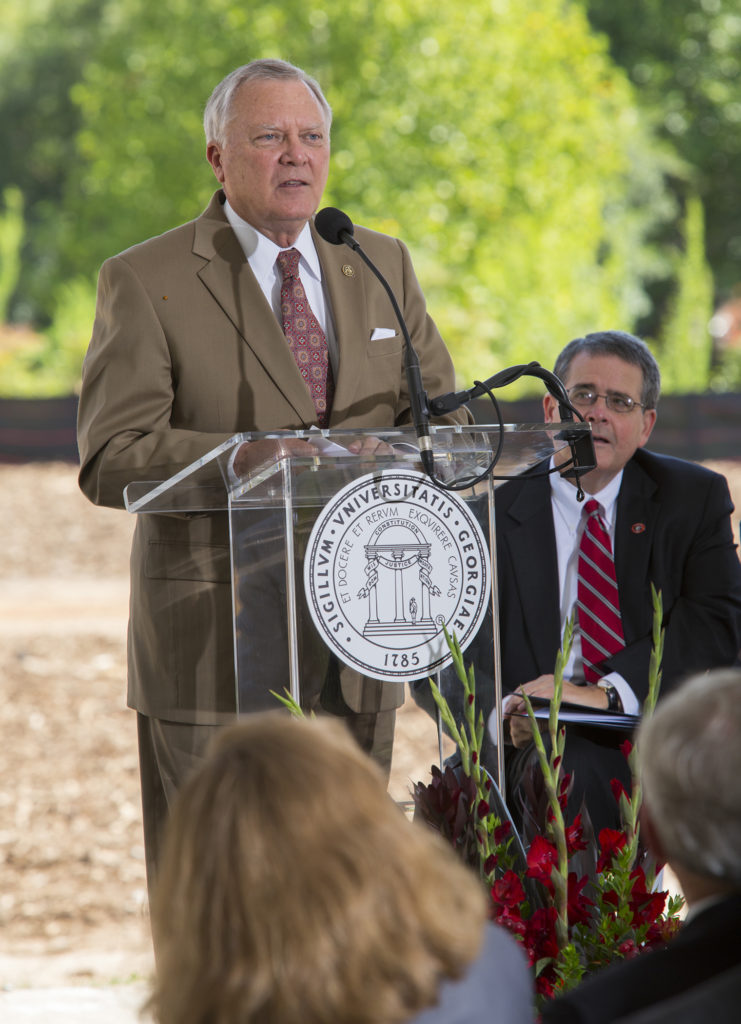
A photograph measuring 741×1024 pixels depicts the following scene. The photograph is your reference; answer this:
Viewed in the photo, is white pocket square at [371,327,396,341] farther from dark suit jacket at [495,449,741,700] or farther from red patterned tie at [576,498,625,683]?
red patterned tie at [576,498,625,683]

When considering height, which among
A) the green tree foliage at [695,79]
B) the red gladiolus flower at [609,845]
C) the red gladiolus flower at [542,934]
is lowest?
the red gladiolus flower at [542,934]

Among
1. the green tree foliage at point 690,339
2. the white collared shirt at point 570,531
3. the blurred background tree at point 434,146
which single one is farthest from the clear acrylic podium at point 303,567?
the green tree foliage at point 690,339

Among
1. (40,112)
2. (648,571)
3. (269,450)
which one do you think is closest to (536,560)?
(648,571)

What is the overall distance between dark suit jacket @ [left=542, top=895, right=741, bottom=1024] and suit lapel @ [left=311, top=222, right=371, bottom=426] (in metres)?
1.33

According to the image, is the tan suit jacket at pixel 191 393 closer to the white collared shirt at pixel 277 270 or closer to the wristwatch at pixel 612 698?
the white collared shirt at pixel 277 270

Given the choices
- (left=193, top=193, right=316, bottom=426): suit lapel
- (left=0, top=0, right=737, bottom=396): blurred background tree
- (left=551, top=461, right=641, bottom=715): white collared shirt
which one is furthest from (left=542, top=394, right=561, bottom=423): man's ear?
(left=0, top=0, right=737, bottom=396): blurred background tree

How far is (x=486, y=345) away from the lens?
48.2 feet

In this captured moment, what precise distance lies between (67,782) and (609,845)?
14.3ft

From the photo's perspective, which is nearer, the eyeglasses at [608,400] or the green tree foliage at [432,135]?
the eyeglasses at [608,400]

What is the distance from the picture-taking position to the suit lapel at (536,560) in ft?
9.36

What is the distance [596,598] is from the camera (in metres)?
2.91

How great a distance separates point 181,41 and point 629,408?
10823 mm

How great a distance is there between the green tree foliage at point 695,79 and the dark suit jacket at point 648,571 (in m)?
21.9

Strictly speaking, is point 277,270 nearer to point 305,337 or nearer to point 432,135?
point 305,337
